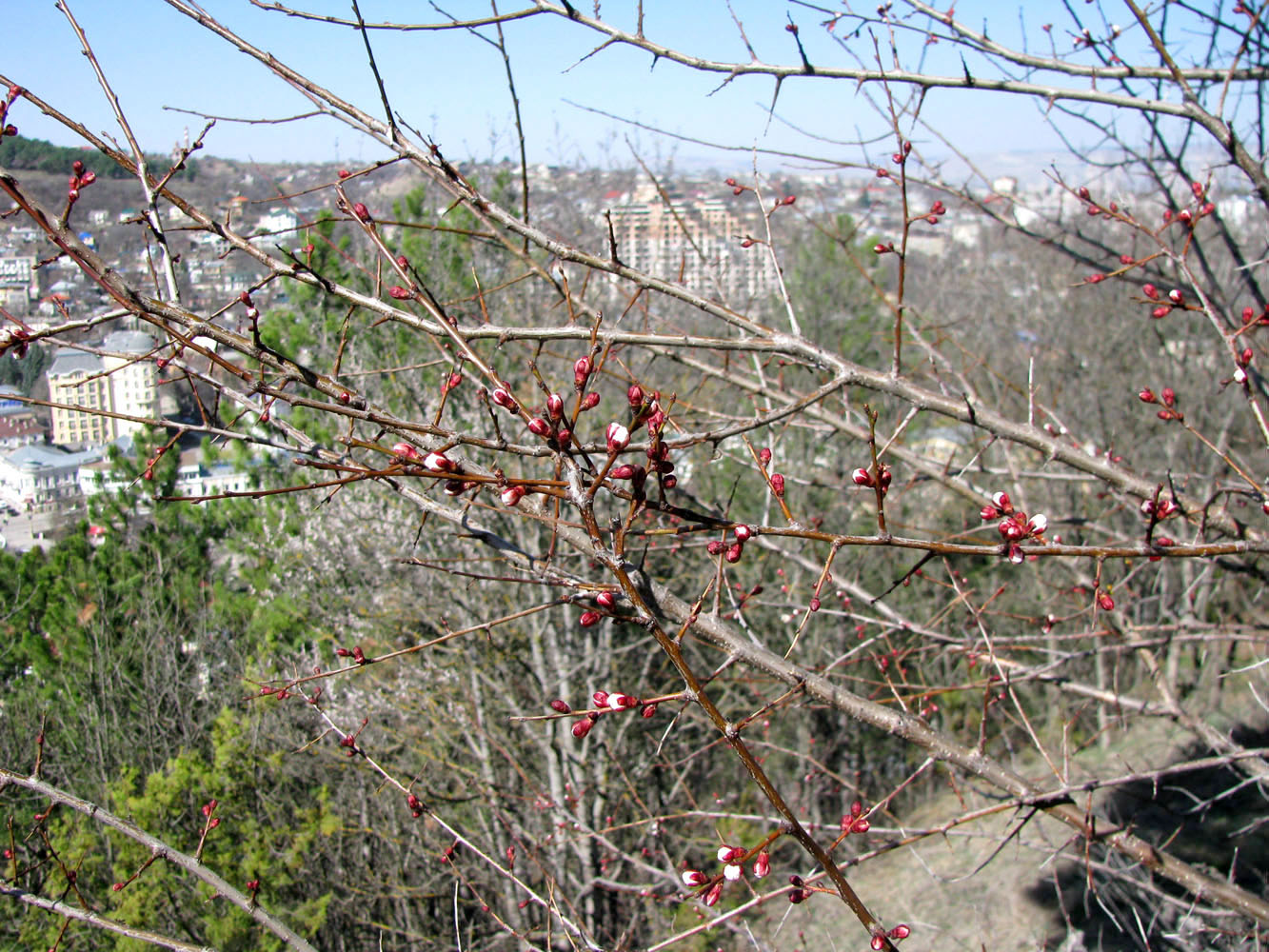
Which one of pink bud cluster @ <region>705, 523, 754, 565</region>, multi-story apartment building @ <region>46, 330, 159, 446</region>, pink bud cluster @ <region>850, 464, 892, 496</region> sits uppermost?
pink bud cluster @ <region>850, 464, 892, 496</region>

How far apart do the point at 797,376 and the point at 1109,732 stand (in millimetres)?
8290

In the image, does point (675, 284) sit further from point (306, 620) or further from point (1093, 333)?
point (1093, 333)

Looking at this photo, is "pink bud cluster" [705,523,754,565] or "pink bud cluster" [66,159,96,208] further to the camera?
"pink bud cluster" [66,159,96,208]

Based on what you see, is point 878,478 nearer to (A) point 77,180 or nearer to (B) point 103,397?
(A) point 77,180

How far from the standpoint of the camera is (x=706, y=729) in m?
11.3

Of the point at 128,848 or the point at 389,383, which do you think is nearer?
the point at 128,848

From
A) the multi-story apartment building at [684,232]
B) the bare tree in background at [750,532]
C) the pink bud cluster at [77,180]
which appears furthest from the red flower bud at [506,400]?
the multi-story apartment building at [684,232]

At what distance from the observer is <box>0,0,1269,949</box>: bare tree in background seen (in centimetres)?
184

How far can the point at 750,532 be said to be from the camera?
1525 millimetres

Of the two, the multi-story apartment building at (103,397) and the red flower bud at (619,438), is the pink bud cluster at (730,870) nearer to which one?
the red flower bud at (619,438)

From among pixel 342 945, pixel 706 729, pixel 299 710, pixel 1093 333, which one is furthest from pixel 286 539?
pixel 1093 333

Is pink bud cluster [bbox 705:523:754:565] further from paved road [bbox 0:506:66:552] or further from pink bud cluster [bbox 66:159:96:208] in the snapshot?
paved road [bbox 0:506:66:552]

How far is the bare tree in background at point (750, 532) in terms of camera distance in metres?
1.84

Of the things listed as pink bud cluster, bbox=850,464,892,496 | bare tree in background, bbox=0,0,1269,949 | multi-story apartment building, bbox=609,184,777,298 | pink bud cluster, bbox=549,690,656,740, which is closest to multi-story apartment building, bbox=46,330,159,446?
bare tree in background, bbox=0,0,1269,949
